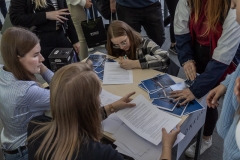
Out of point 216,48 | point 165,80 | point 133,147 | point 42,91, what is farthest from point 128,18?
point 133,147

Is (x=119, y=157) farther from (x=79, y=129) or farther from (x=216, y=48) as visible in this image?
(x=216, y=48)

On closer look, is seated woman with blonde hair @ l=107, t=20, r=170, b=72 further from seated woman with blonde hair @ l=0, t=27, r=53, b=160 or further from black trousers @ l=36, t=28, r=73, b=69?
seated woman with blonde hair @ l=0, t=27, r=53, b=160

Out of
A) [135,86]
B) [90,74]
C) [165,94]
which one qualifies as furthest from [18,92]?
[165,94]

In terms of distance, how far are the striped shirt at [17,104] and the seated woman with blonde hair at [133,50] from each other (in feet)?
2.16

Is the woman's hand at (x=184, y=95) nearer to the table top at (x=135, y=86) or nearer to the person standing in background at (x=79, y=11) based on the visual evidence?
the table top at (x=135, y=86)

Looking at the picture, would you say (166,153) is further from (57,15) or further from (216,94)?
(57,15)

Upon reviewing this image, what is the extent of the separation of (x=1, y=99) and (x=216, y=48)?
1182 mm

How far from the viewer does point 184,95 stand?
1.41 meters

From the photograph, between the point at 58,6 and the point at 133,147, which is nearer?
the point at 133,147

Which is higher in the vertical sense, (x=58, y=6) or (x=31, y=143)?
(x=58, y=6)

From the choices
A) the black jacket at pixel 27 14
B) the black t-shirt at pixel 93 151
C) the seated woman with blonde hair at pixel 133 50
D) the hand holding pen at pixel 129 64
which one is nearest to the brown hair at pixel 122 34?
the seated woman with blonde hair at pixel 133 50

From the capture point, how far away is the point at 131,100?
142 cm

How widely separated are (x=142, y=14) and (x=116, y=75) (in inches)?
34.1

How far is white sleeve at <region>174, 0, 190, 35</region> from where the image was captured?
4.96 ft
